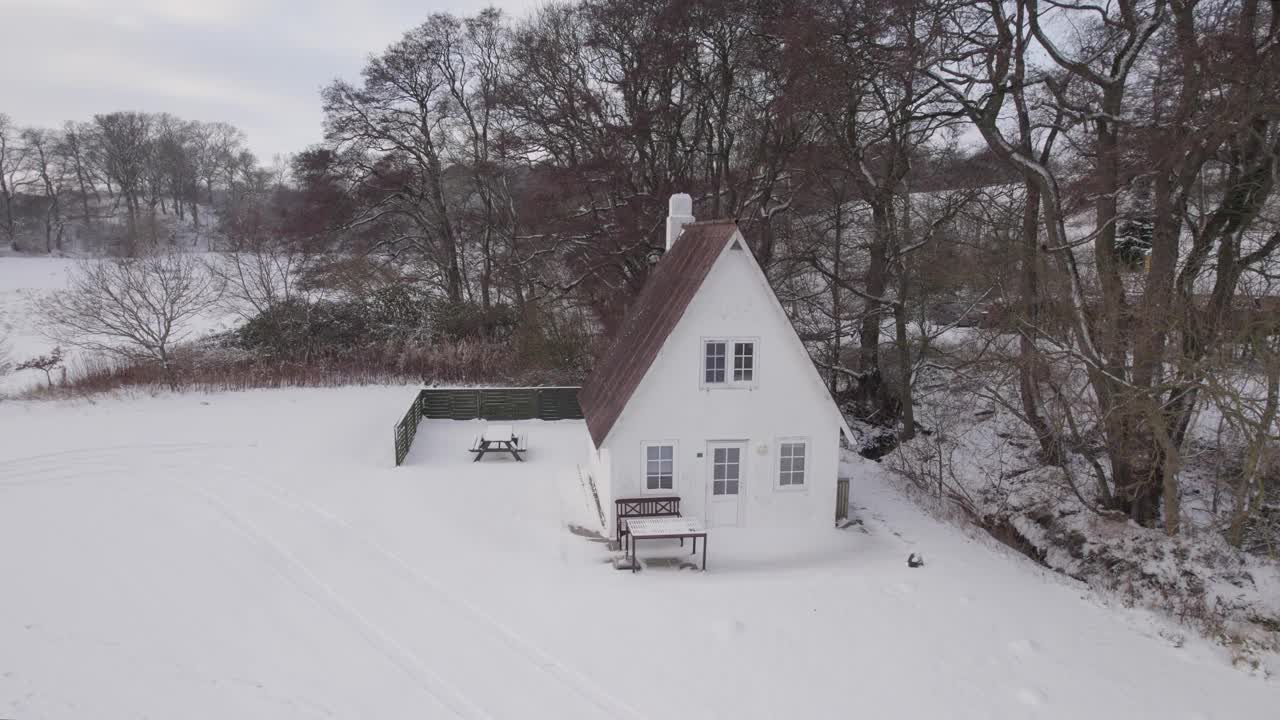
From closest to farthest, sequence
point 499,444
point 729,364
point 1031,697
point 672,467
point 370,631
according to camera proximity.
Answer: point 1031,697 < point 370,631 < point 729,364 < point 672,467 < point 499,444

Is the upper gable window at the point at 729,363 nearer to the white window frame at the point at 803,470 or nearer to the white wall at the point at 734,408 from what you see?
the white wall at the point at 734,408

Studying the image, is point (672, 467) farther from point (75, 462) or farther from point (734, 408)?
point (75, 462)

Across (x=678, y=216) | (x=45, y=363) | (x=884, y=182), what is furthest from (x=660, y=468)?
(x=45, y=363)

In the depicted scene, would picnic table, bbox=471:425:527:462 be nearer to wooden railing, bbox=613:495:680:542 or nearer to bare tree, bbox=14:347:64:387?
wooden railing, bbox=613:495:680:542

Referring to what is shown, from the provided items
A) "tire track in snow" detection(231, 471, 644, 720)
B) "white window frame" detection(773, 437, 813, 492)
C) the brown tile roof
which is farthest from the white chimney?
"tire track in snow" detection(231, 471, 644, 720)

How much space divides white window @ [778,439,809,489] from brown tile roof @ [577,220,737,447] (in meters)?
2.81

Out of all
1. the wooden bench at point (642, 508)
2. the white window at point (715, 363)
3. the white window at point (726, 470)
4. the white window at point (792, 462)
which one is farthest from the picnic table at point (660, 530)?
the white window at point (715, 363)

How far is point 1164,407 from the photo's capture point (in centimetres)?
1160

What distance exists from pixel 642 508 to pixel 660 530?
0.83 metres

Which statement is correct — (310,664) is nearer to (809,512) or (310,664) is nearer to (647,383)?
(647,383)

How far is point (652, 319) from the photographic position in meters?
12.7

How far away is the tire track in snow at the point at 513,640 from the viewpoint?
25.7 ft

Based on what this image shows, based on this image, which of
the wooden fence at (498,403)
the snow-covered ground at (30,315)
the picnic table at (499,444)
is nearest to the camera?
the picnic table at (499,444)

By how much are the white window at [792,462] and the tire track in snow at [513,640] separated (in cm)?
522
